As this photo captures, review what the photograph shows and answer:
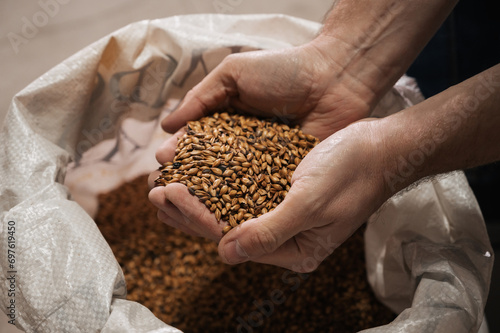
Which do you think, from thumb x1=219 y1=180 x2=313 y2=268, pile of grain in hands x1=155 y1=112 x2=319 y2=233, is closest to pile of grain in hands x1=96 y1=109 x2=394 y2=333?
pile of grain in hands x1=155 y1=112 x2=319 y2=233

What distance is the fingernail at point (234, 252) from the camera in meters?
0.79

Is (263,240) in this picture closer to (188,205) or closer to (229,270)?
(188,205)

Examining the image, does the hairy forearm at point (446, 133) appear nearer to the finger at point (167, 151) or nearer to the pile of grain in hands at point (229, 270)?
the pile of grain in hands at point (229, 270)

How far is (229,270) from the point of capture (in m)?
1.13

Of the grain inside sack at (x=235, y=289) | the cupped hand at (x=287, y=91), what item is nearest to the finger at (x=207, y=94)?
the cupped hand at (x=287, y=91)

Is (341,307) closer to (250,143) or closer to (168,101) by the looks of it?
(250,143)

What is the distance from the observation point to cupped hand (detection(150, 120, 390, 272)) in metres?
0.77

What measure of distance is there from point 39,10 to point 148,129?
70cm

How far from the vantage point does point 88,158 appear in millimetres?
1173

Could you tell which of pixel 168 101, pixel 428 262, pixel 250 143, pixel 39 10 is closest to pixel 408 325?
pixel 428 262

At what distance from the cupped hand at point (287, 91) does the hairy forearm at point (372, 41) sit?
13mm

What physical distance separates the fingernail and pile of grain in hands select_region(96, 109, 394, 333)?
146 millimetres

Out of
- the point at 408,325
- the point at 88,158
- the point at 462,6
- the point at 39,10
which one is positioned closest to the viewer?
the point at 408,325

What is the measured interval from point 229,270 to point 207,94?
0.44 m
